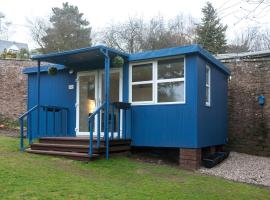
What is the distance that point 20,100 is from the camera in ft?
60.1

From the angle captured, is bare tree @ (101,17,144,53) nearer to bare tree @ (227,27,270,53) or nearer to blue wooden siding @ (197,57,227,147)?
bare tree @ (227,27,270,53)

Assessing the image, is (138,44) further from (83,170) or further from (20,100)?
(83,170)

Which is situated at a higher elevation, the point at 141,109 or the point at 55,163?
the point at 141,109

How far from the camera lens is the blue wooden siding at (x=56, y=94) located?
11867mm

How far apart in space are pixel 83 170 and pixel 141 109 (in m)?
2.91

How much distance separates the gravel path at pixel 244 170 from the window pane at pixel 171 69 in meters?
2.44

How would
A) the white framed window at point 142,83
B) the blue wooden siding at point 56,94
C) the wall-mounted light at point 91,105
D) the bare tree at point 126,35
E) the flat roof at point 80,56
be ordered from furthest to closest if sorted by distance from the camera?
the bare tree at point 126,35
the blue wooden siding at point 56,94
the wall-mounted light at point 91,105
the white framed window at point 142,83
the flat roof at point 80,56

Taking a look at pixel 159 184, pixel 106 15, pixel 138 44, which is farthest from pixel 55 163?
pixel 106 15

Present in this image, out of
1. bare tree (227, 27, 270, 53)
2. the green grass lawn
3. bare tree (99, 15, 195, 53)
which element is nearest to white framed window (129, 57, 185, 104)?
the green grass lawn

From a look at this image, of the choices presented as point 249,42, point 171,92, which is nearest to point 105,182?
point 171,92

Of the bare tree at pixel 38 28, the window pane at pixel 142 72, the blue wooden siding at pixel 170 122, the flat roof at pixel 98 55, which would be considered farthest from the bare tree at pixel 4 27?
the blue wooden siding at pixel 170 122

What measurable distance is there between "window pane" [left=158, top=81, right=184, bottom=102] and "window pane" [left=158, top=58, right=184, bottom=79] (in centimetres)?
21

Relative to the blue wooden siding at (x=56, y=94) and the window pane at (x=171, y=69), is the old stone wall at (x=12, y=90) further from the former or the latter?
the window pane at (x=171, y=69)

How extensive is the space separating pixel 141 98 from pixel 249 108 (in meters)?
4.44
